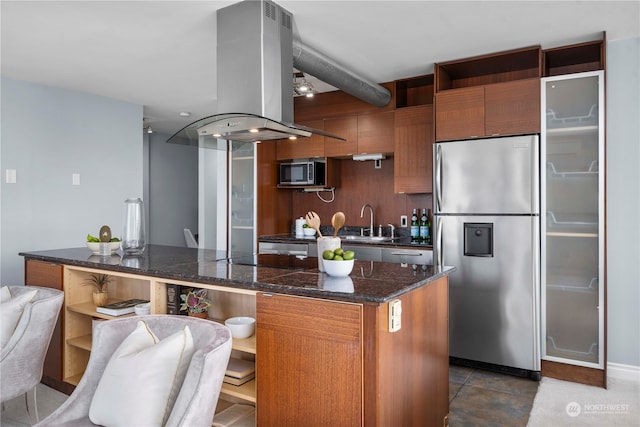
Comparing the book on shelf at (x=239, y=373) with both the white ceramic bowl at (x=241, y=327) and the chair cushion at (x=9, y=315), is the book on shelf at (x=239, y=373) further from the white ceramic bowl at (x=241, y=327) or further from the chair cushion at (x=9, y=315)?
the chair cushion at (x=9, y=315)

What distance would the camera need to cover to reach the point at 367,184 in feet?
15.9

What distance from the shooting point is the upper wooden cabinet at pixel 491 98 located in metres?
3.32

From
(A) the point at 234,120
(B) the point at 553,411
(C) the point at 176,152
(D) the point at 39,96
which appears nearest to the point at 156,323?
(A) the point at 234,120

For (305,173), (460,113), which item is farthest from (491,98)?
(305,173)

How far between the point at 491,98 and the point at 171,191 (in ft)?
18.8

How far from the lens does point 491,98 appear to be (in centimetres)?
346

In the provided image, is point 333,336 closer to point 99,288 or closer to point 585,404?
point 99,288

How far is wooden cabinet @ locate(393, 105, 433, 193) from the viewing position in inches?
161

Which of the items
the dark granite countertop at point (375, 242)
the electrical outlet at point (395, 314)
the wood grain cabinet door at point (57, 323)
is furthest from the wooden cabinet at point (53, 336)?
the electrical outlet at point (395, 314)

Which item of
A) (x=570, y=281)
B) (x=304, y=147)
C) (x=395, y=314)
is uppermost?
(x=304, y=147)

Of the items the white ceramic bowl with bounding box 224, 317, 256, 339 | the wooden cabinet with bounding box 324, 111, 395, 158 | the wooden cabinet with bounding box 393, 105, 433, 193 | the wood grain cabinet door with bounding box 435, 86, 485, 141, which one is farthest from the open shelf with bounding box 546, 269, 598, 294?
the white ceramic bowl with bounding box 224, 317, 256, 339

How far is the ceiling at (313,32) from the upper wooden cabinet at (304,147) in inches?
37.0

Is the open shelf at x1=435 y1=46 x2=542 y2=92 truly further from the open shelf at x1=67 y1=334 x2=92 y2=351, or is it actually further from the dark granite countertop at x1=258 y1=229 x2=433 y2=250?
the open shelf at x1=67 y1=334 x2=92 y2=351

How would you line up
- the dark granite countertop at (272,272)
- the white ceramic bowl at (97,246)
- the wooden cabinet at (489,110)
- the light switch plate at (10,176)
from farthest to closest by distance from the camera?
the light switch plate at (10,176)
the wooden cabinet at (489,110)
the white ceramic bowl at (97,246)
the dark granite countertop at (272,272)
